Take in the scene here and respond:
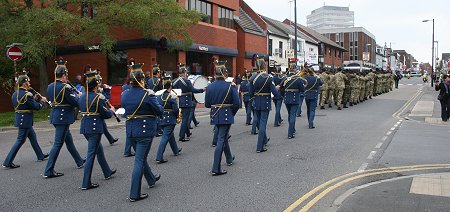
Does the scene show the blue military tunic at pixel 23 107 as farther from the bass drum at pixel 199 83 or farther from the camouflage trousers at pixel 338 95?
the camouflage trousers at pixel 338 95

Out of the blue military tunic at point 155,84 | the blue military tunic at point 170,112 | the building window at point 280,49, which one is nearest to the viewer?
the blue military tunic at point 170,112

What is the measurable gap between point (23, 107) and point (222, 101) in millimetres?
4375

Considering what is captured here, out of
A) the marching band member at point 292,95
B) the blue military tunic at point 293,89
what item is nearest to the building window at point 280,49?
the marching band member at point 292,95

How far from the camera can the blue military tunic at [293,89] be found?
12148 millimetres

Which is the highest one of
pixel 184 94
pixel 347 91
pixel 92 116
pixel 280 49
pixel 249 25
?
pixel 249 25

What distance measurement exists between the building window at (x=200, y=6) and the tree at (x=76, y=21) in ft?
22.8

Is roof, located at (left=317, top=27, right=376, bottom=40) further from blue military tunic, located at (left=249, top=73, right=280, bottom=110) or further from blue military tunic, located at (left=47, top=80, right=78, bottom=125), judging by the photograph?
blue military tunic, located at (left=47, top=80, right=78, bottom=125)

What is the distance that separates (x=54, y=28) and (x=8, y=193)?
13.4 m

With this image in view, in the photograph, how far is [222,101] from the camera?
7980 millimetres

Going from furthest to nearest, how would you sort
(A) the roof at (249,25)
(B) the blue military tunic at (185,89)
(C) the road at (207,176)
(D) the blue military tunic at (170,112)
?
(A) the roof at (249,25)
(B) the blue military tunic at (185,89)
(D) the blue military tunic at (170,112)
(C) the road at (207,176)

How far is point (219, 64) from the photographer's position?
8.02m

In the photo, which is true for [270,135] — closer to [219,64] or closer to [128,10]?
[219,64]

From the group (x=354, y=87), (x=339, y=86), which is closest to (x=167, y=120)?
(x=339, y=86)

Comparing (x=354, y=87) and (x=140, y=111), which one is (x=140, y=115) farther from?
(x=354, y=87)
